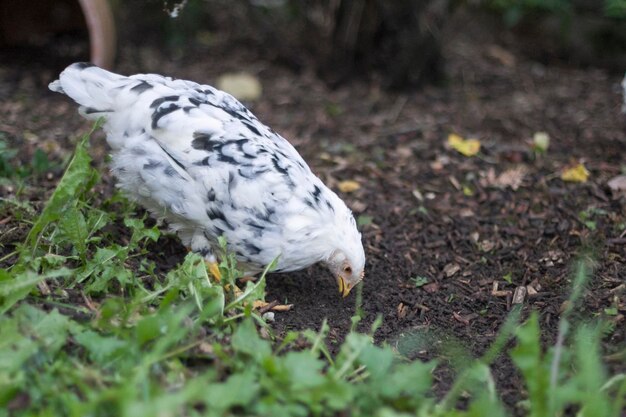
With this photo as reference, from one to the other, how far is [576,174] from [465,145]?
2.42 ft

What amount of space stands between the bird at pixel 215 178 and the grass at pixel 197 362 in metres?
0.27

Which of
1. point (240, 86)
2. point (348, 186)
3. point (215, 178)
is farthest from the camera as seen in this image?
point (240, 86)

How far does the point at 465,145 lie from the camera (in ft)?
16.4

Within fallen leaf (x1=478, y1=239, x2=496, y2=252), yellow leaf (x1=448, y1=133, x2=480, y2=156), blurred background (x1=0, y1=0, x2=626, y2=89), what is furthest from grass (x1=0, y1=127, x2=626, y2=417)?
blurred background (x1=0, y1=0, x2=626, y2=89)

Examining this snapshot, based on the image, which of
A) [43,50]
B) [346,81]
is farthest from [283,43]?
[43,50]

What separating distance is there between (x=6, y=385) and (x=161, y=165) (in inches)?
50.1

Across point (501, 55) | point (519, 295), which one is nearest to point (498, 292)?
point (519, 295)

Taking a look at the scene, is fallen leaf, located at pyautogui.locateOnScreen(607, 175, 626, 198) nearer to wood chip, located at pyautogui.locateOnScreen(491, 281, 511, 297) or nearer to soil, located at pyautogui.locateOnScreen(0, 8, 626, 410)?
soil, located at pyautogui.locateOnScreen(0, 8, 626, 410)

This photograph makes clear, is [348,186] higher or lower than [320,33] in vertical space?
lower

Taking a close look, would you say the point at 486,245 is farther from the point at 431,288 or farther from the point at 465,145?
the point at 465,145

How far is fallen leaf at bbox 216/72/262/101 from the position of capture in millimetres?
5609

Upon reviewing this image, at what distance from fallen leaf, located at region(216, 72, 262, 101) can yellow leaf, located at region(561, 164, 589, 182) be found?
2259mm

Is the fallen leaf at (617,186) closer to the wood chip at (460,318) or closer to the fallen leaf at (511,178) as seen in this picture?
the fallen leaf at (511,178)

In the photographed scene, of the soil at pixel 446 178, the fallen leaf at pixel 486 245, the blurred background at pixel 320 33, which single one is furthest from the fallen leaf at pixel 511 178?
the blurred background at pixel 320 33
